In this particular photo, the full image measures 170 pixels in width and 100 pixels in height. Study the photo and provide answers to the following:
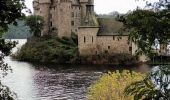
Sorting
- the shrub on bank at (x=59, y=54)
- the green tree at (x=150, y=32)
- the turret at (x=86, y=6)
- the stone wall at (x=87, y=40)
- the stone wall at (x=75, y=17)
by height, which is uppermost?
the green tree at (x=150, y=32)

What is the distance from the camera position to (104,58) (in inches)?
3189

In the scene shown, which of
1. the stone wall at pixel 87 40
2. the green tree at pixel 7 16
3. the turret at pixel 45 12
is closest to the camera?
the green tree at pixel 7 16

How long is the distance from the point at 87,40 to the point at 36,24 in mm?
15373

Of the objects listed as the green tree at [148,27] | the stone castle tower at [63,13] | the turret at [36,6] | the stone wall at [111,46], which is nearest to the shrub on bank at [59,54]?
the stone wall at [111,46]

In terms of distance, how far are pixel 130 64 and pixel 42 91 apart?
3380 centimetres

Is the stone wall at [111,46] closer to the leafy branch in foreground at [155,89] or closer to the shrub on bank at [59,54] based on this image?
the shrub on bank at [59,54]

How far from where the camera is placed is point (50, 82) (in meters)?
54.9

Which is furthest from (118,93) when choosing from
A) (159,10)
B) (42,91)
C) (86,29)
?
(86,29)

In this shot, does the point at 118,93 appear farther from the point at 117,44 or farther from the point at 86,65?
the point at 117,44

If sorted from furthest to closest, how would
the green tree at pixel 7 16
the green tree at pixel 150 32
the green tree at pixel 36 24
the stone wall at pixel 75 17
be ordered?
the stone wall at pixel 75 17
the green tree at pixel 36 24
the green tree at pixel 7 16
the green tree at pixel 150 32

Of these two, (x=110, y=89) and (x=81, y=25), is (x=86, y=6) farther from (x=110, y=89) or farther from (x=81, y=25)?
(x=110, y=89)

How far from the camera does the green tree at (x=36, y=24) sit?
9325cm

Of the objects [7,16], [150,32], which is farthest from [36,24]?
[150,32]

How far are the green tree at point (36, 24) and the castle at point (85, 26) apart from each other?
2.49m
